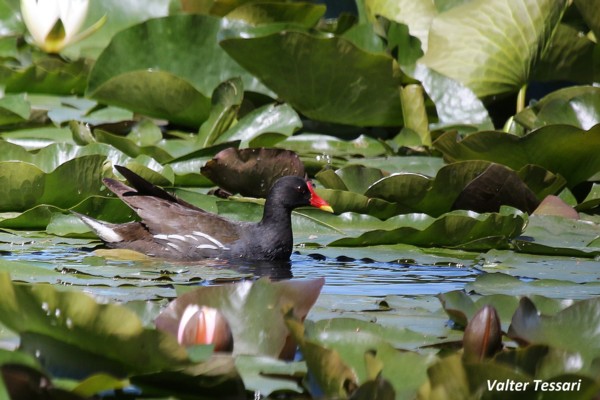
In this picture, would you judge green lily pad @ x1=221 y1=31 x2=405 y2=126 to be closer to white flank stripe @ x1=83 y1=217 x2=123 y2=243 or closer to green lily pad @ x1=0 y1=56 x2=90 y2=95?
white flank stripe @ x1=83 y1=217 x2=123 y2=243

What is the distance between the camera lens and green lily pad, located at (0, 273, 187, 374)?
2533 millimetres

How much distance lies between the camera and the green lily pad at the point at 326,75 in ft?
21.4

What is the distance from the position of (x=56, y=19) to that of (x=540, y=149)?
349cm

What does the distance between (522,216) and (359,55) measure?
5.66 ft

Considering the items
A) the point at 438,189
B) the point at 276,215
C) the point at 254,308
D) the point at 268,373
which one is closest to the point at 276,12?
the point at 276,215

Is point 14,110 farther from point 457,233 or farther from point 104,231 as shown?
point 457,233

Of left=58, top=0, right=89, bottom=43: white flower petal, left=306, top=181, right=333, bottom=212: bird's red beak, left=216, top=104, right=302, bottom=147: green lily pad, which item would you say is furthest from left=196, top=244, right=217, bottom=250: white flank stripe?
left=58, top=0, right=89, bottom=43: white flower petal

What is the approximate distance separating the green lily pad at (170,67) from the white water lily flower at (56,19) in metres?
0.59

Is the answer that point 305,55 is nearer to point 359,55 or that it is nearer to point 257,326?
point 359,55

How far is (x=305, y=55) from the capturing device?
21.6ft

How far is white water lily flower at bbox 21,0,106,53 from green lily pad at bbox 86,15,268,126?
59 cm

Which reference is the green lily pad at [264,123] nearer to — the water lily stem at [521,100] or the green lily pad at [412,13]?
the green lily pad at [412,13]

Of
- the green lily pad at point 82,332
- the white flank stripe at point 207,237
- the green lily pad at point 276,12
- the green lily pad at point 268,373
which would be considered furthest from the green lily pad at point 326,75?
the green lily pad at point 82,332

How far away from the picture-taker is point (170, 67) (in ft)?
23.9
